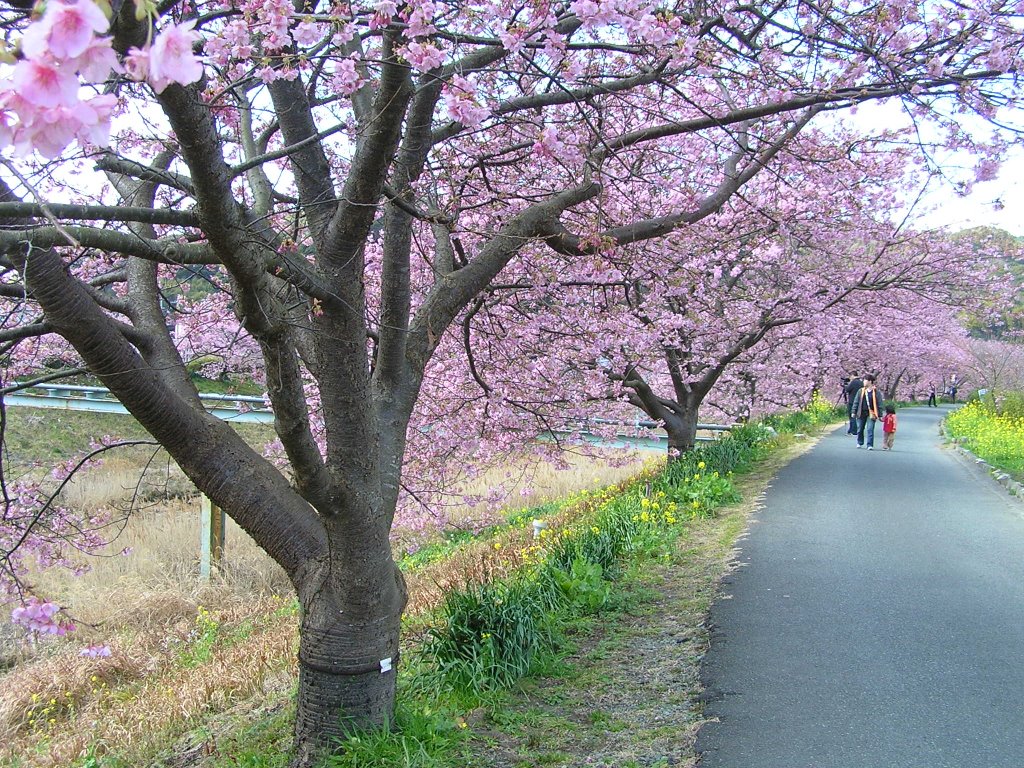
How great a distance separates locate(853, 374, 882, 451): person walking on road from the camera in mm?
17091

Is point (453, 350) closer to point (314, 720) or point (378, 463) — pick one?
point (378, 463)

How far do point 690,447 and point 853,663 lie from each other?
8.57 meters

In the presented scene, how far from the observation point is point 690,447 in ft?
43.9

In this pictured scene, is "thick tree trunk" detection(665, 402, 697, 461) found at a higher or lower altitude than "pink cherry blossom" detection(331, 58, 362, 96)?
lower

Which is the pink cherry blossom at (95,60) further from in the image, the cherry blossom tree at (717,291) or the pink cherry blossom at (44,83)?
the cherry blossom tree at (717,291)

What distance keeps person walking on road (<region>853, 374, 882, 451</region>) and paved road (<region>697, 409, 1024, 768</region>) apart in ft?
23.2

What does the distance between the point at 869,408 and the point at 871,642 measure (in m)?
13.2

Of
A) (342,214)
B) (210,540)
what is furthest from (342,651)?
(210,540)

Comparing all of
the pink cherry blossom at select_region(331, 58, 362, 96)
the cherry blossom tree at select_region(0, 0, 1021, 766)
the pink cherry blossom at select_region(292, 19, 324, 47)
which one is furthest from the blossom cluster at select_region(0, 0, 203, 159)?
the pink cherry blossom at select_region(331, 58, 362, 96)

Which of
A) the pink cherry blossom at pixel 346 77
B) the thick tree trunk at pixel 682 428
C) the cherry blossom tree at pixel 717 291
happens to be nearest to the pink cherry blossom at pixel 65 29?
the pink cherry blossom at pixel 346 77

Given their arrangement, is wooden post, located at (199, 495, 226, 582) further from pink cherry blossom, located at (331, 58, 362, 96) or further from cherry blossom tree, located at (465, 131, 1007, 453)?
pink cherry blossom, located at (331, 58, 362, 96)

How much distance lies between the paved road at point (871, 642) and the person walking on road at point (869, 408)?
706 centimetres

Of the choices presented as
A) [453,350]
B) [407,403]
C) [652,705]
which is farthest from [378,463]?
[453,350]

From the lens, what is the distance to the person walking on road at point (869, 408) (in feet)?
56.1
